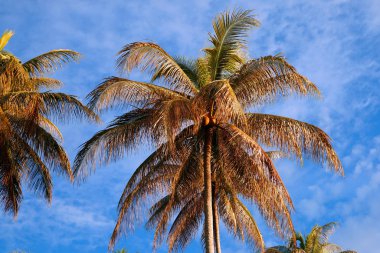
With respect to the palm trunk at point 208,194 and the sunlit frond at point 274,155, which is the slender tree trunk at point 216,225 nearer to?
the palm trunk at point 208,194

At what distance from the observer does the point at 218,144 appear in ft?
59.1

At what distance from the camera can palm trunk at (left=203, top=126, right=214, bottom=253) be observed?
1700 centimetres

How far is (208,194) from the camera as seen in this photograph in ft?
57.3

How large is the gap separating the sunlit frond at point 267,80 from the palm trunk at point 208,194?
156cm

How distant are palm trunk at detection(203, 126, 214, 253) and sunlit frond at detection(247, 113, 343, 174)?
51.6 inches

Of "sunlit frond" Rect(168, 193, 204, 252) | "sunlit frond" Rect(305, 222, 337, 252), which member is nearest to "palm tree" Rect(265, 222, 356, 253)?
"sunlit frond" Rect(305, 222, 337, 252)

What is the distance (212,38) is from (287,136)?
3854mm

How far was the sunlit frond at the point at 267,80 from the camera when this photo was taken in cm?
1739

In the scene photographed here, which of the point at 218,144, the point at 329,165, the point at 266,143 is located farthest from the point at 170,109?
the point at 329,165

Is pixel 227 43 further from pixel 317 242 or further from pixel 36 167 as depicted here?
pixel 317 242

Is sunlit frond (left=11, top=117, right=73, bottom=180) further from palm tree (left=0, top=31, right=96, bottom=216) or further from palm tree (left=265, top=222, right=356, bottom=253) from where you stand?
palm tree (left=265, top=222, right=356, bottom=253)

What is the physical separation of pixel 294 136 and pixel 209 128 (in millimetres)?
2486

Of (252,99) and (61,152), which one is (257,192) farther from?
(61,152)

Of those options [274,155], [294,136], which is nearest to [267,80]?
[294,136]
